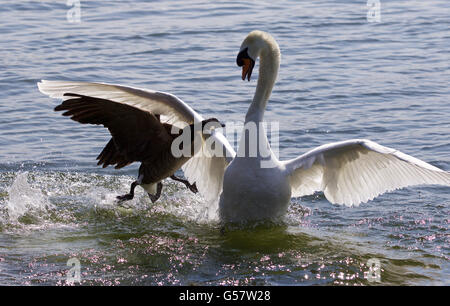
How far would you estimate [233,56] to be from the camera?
1339 cm

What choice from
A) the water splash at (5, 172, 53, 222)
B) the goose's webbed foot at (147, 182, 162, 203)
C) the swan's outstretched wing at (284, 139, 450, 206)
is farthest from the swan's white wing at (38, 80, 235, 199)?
the water splash at (5, 172, 53, 222)

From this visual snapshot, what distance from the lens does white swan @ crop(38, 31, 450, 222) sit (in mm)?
6676

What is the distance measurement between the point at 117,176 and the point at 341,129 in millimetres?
3135

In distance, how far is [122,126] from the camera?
6.91 metres

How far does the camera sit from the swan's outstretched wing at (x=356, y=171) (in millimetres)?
6508

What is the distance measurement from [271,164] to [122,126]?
54.4 inches

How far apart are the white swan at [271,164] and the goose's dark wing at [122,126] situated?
Result: 264 millimetres

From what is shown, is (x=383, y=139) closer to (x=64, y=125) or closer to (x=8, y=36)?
(x=64, y=125)

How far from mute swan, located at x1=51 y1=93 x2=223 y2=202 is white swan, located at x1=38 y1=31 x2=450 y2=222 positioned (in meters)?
0.24

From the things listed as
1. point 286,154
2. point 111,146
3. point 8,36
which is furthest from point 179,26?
point 111,146

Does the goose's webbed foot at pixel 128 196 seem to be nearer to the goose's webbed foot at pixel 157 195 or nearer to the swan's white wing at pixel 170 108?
the goose's webbed foot at pixel 157 195

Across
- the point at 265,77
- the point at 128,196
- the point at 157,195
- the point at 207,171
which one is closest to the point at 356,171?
the point at 265,77

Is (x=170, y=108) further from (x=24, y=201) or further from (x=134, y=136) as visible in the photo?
(x=24, y=201)

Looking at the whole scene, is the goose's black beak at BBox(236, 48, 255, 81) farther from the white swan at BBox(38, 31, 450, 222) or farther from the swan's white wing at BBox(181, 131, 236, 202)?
the swan's white wing at BBox(181, 131, 236, 202)
